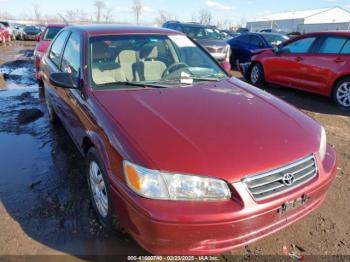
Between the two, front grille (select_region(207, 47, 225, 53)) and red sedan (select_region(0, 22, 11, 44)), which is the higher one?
front grille (select_region(207, 47, 225, 53))

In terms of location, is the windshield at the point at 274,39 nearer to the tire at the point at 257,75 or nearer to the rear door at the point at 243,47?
the rear door at the point at 243,47

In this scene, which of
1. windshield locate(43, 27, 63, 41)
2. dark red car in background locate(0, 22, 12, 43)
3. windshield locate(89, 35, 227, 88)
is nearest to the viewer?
windshield locate(89, 35, 227, 88)

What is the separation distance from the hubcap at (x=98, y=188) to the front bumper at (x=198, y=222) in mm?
509

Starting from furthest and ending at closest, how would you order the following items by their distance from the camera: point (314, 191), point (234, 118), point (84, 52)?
point (84, 52)
point (234, 118)
point (314, 191)

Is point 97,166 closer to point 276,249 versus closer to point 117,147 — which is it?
point 117,147

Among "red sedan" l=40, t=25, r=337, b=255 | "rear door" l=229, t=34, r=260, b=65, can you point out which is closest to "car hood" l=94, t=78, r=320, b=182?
"red sedan" l=40, t=25, r=337, b=255

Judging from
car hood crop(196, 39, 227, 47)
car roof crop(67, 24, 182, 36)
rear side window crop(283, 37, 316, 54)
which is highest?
A: car roof crop(67, 24, 182, 36)

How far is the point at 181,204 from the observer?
208 cm

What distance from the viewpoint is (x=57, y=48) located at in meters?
4.83

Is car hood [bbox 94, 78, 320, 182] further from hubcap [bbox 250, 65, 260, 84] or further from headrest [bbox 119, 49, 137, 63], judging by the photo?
hubcap [bbox 250, 65, 260, 84]

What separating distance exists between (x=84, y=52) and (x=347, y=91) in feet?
18.2

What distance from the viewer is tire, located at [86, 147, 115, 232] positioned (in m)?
2.61

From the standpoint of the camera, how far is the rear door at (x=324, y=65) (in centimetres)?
692

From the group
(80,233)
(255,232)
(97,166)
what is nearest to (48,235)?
(80,233)
